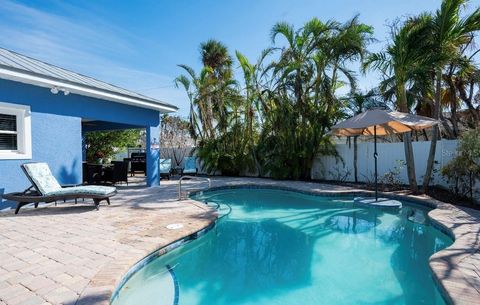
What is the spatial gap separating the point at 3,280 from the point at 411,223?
8280 mm

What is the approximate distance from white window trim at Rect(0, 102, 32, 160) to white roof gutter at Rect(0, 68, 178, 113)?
30.2 inches

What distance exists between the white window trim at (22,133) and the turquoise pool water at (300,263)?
18.7 ft

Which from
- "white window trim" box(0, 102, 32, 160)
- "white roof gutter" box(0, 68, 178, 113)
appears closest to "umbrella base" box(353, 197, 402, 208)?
"white roof gutter" box(0, 68, 178, 113)

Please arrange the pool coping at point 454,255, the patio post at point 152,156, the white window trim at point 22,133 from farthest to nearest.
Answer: the patio post at point 152,156
the white window trim at point 22,133
the pool coping at point 454,255

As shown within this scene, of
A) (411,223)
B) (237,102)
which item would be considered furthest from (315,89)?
(411,223)

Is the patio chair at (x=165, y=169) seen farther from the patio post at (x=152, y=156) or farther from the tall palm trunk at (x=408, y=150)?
the tall palm trunk at (x=408, y=150)

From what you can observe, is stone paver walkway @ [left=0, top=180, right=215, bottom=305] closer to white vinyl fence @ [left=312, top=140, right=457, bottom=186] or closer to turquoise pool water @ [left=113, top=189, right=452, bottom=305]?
turquoise pool water @ [left=113, top=189, right=452, bottom=305]

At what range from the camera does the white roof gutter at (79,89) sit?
7836 mm

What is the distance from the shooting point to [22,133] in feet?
28.1

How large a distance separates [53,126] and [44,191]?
2394 mm

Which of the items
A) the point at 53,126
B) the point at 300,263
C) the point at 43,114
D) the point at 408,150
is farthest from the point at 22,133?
the point at 408,150

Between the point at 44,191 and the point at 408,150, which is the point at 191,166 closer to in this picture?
the point at 44,191

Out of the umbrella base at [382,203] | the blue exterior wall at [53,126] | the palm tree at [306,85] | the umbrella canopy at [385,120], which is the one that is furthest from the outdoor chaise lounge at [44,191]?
the palm tree at [306,85]

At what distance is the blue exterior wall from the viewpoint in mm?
8266
